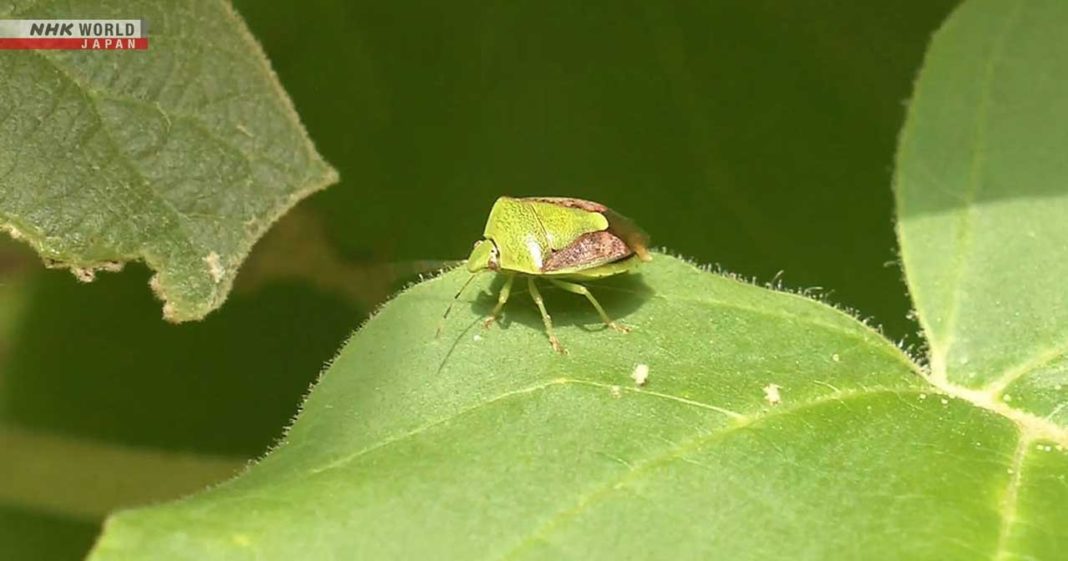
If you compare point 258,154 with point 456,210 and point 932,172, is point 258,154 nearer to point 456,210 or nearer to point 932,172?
point 456,210

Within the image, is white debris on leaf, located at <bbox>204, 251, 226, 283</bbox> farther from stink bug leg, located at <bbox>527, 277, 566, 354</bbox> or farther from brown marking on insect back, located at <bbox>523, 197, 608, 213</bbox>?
brown marking on insect back, located at <bbox>523, 197, 608, 213</bbox>

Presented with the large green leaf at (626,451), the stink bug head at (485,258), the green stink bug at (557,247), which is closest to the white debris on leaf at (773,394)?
the large green leaf at (626,451)

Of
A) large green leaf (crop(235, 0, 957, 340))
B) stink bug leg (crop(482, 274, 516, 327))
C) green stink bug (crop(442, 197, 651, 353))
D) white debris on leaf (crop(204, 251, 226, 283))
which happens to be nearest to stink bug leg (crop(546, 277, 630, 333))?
green stink bug (crop(442, 197, 651, 353))

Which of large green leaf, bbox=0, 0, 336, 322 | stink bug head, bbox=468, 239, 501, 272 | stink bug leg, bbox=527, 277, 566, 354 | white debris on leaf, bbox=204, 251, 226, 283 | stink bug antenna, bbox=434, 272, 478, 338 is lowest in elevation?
stink bug leg, bbox=527, 277, 566, 354

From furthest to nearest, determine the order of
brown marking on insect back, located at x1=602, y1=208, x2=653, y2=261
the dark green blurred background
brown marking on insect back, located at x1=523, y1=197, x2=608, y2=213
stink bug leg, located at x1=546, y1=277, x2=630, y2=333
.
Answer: the dark green blurred background, brown marking on insect back, located at x1=523, y1=197, x2=608, y2=213, brown marking on insect back, located at x1=602, y1=208, x2=653, y2=261, stink bug leg, located at x1=546, y1=277, x2=630, y2=333

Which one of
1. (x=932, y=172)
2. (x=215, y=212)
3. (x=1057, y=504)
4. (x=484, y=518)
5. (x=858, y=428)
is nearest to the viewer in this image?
(x=484, y=518)

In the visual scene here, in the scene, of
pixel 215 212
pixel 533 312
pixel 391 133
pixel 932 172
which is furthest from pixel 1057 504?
pixel 391 133

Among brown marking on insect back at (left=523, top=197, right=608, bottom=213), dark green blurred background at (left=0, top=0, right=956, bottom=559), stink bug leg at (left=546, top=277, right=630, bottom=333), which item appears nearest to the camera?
stink bug leg at (left=546, top=277, right=630, bottom=333)
